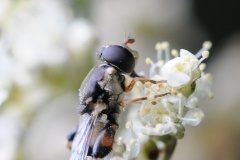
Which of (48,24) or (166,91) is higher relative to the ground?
(48,24)

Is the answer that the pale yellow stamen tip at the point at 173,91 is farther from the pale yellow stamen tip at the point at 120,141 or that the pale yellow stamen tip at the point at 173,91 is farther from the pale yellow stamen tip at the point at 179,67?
the pale yellow stamen tip at the point at 120,141

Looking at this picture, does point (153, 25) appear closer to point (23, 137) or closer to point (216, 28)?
point (216, 28)

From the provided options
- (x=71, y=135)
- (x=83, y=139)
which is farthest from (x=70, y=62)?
(x=83, y=139)

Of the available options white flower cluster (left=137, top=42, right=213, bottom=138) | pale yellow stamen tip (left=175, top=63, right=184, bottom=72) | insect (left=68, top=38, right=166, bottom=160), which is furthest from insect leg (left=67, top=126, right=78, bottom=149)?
pale yellow stamen tip (left=175, top=63, right=184, bottom=72)

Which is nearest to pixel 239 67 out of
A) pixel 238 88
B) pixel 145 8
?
pixel 238 88

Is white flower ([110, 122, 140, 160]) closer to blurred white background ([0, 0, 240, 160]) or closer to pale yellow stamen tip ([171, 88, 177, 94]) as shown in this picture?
pale yellow stamen tip ([171, 88, 177, 94])

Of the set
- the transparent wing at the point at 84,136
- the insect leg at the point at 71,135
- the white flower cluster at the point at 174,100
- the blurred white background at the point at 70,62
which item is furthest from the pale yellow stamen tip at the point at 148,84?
the blurred white background at the point at 70,62
